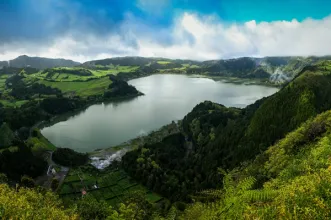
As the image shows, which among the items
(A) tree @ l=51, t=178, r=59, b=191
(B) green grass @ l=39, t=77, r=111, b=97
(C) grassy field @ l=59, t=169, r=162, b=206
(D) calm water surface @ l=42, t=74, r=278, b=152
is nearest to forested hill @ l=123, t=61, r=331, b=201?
(C) grassy field @ l=59, t=169, r=162, b=206

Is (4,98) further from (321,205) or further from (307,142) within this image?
(321,205)

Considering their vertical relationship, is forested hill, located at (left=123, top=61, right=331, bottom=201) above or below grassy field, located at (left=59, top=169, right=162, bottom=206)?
above

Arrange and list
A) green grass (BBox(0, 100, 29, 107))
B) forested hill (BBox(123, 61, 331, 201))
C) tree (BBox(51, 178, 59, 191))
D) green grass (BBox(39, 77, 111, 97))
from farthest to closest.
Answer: green grass (BBox(39, 77, 111, 97)) < green grass (BBox(0, 100, 29, 107)) < forested hill (BBox(123, 61, 331, 201)) < tree (BBox(51, 178, 59, 191))

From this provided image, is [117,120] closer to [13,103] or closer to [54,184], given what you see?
[13,103]

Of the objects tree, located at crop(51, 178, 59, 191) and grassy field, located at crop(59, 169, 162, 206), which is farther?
tree, located at crop(51, 178, 59, 191)

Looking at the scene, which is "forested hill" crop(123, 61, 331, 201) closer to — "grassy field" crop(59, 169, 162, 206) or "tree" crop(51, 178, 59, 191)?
"grassy field" crop(59, 169, 162, 206)

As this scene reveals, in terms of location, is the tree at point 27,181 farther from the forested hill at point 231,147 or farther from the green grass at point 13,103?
the green grass at point 13,103
